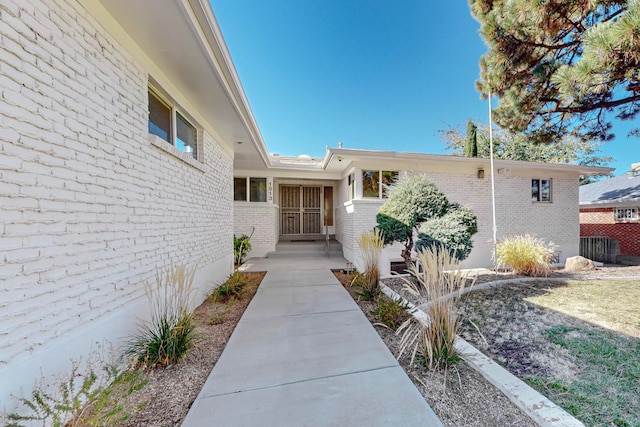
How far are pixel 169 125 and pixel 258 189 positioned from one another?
5.50 m

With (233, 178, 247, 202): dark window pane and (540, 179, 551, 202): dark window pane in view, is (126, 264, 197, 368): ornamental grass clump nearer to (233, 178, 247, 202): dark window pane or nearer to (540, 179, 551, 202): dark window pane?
(233, 178, 247, 202): dark window pane

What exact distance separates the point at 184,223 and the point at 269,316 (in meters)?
2.07

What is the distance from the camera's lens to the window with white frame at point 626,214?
36.2 ft

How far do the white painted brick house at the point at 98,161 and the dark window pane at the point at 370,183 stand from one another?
394cm

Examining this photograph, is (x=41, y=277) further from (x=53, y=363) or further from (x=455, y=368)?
(x=455, y=368)

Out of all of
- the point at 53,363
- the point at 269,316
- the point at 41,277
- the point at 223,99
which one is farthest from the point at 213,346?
the point at 223,99

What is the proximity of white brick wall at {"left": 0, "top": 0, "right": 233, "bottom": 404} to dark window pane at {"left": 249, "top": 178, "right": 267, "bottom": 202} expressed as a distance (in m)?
5.92

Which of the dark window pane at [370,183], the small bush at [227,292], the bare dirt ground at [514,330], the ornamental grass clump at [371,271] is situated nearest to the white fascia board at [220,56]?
the small bush at [227,292]

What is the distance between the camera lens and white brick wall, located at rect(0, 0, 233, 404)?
152 cm

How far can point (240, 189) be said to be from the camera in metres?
9.12

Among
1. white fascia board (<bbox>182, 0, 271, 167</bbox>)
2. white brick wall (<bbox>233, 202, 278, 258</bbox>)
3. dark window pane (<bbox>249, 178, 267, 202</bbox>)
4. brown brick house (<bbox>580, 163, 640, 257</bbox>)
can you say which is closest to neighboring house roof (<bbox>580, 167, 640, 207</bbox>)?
brown brick house (<bbox>580, 163, 640, 257</bbox>)

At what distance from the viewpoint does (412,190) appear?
5.21 m

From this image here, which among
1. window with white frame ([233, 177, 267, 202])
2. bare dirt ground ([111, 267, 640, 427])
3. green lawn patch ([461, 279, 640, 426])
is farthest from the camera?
window with white frame ([233, 177, 267, 202])

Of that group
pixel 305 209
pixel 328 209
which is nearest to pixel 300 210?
pixel 305 209
